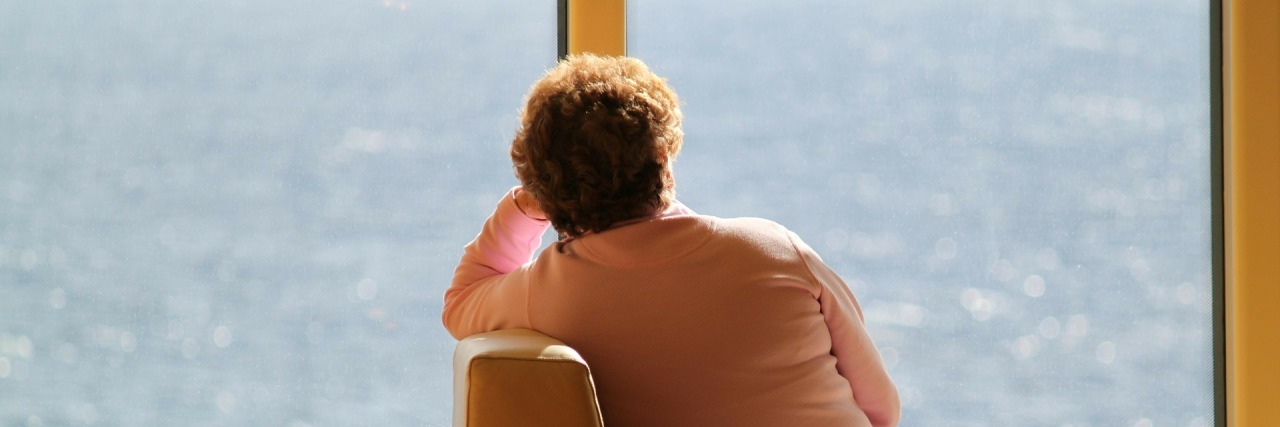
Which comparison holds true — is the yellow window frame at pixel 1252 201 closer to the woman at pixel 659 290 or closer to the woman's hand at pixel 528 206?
the woman at pixel 659 290

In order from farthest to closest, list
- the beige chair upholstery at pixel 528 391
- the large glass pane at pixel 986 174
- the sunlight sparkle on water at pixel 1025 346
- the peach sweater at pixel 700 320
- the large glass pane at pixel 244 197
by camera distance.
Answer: the sunlight sparkle on water at pixel 1025 346, the large glass pane at pixel 986 174, the large glass pane at pixel 244 197, the peach sweater at pixel 700 320, the beige chair upholstery at pixel 528 391

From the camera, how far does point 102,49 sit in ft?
7.28

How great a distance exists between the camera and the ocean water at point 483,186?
2.23 m

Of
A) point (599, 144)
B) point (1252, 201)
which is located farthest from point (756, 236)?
point (1252, 201)

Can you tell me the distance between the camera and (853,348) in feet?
4.91

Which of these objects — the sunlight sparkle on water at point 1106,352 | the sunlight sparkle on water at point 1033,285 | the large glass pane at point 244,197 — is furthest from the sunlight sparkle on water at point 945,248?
the large glass pane at point 244,197

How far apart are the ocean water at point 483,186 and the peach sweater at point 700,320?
0.91 m

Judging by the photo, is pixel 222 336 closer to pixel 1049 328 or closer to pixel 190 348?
pixel 190 348

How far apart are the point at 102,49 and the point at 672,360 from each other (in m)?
1.56

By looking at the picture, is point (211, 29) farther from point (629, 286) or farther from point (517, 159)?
point (629, 286)

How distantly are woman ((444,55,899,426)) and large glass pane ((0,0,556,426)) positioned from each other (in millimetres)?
775

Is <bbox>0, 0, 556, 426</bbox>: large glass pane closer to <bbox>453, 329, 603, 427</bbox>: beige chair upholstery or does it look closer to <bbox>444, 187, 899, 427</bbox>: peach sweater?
<bbox>444, 187, 899, 427</bbox>: peach sweater

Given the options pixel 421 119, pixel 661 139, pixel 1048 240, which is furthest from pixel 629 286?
pixel 1048 240

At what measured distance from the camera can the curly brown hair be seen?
145 centimetres
